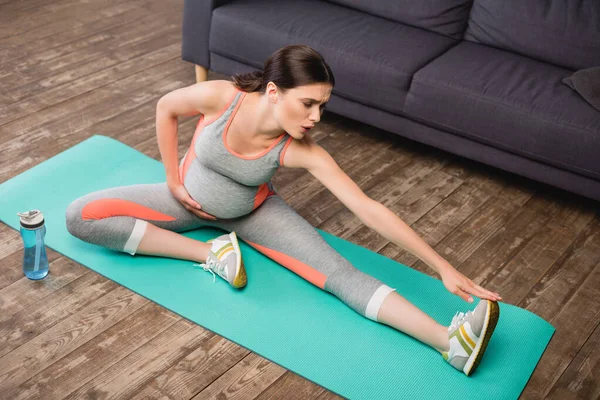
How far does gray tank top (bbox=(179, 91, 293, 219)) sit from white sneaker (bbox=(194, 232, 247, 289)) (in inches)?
3.4

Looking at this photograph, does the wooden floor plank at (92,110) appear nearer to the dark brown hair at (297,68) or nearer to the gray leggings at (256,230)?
the gray leggings at (256,230)

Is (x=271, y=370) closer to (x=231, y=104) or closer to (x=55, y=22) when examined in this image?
(x=231, y=104)

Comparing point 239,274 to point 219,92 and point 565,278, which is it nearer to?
point 219,92

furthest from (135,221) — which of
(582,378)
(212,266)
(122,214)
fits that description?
(582,378)

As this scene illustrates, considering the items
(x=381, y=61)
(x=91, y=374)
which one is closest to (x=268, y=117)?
(x=91, y=374)

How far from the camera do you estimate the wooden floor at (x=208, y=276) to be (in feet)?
6.61

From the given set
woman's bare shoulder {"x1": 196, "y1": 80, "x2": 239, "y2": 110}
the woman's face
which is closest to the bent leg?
woman's bare shoulder {"x1": 196, "y1": 80, "x2": 239, "y2": 110}

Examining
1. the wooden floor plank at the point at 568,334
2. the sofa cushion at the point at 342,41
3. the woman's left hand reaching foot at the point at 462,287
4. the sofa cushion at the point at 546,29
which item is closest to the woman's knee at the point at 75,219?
the woman's left hand reaching foot at the point at 462,287

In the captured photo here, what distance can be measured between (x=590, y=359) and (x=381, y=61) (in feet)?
4.71

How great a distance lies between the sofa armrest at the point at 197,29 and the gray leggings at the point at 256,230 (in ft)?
3.95

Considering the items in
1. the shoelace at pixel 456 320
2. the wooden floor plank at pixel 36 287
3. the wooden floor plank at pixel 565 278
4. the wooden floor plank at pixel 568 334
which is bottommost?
the wooden floor plank at pixel 36 287

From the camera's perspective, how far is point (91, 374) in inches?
77.7

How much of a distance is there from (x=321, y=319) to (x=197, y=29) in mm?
1740

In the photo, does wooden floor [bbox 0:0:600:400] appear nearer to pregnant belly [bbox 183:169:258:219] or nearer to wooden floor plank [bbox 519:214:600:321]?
wooden floor plank [bbox 519:214:600:321]
